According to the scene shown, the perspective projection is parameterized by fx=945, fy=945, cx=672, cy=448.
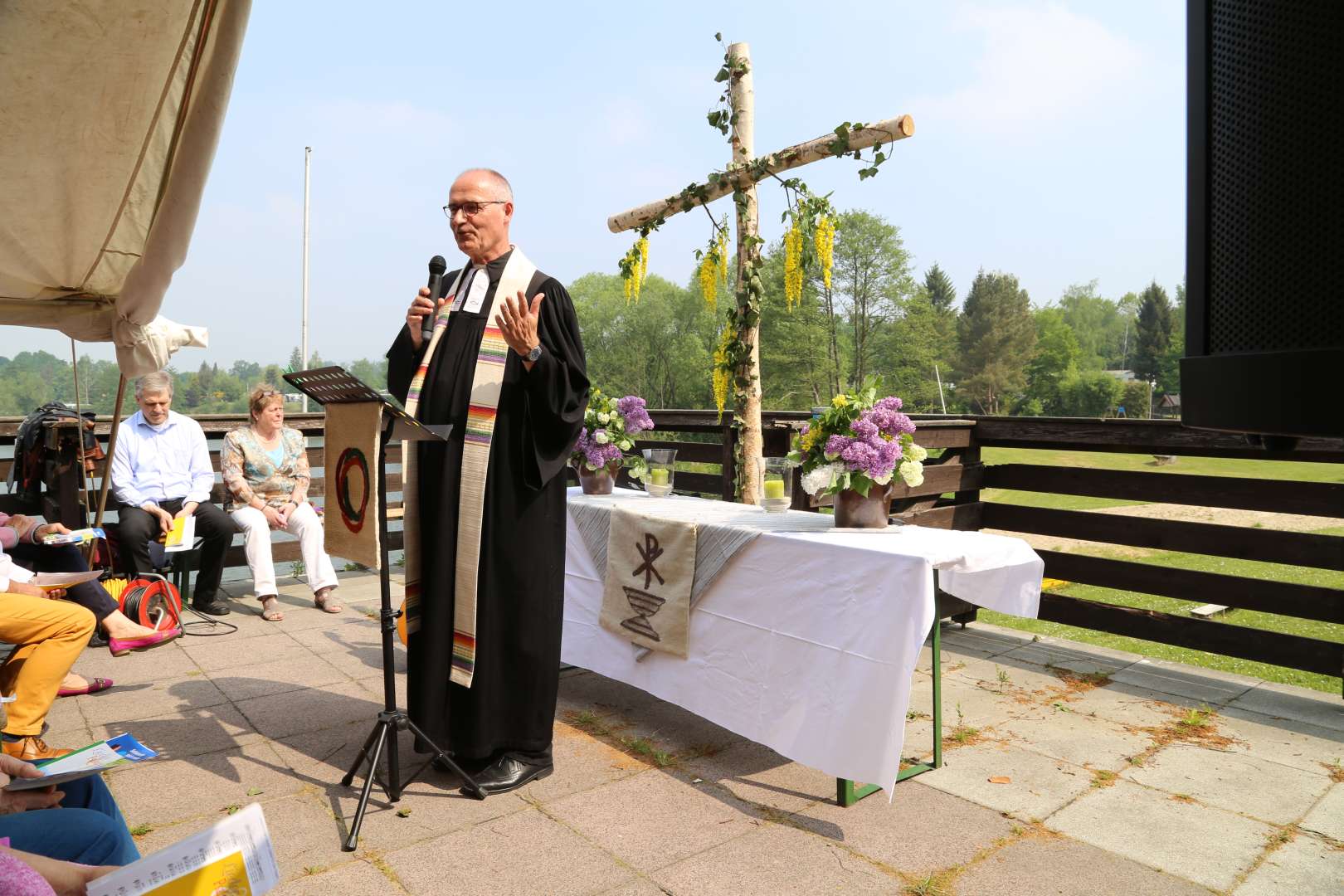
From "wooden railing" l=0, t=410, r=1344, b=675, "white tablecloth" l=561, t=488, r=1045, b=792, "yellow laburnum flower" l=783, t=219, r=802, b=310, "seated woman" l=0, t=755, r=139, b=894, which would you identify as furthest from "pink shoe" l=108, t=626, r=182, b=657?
"yellow laburnum flower" l=783, t=219, r=802, b=310

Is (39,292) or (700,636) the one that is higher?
(39,292)

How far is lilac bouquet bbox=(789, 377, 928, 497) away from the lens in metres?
3.21

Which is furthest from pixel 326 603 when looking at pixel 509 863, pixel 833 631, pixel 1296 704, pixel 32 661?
pixel 1296 704

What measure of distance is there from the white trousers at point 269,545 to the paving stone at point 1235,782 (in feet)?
15.0

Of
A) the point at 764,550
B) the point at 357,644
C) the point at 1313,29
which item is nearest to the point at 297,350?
the point at 357,644

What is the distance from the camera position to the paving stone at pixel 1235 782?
306 centimetres

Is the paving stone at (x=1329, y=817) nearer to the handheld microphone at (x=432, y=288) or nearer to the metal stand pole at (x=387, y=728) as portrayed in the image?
the metal stand pole at (x=387, y=728)

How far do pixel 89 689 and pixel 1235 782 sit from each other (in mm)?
4658

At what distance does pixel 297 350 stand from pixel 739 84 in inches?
1421

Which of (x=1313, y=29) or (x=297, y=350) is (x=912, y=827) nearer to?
(x=1313, y=29)

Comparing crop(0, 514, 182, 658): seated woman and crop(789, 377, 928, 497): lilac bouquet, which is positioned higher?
crop(789, 377, 928, 497): lilac bouquet

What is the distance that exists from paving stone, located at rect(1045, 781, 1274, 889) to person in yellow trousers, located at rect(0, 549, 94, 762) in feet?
11.3

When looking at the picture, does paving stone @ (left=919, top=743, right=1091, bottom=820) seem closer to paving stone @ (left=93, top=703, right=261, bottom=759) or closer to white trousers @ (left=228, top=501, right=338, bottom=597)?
paving stone @ (left=93, top=703, right=261, bottom=759)

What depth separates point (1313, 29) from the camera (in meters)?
0.77
